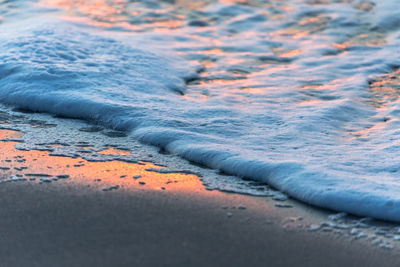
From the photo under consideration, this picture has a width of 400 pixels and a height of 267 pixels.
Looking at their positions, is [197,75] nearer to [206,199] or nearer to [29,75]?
[29,75]

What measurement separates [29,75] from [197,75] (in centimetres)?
131

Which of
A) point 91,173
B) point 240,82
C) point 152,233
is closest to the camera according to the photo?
point 152,233

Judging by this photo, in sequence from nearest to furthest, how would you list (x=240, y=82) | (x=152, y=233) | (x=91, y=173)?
1. (x=152, y=233)
2. (x=91, y=173)
3. (x=240, y=82)

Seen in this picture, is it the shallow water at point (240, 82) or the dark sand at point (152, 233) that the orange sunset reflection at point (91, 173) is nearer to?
the dark sand at point (152, 233)

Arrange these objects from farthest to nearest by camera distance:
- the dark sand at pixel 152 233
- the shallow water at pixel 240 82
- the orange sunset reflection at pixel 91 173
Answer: the shallow water at pixel 240 82
the orange sunset reflection at pixel 91 173
the dark sand at pixel 152 233

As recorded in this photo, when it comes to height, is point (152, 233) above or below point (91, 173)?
below

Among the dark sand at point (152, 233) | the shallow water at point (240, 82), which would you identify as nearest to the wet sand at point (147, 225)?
the dark sand at point (152, 233)

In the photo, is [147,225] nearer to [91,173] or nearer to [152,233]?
[152,233]

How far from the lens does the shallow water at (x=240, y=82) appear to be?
274 centimetres

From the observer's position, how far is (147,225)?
219cm

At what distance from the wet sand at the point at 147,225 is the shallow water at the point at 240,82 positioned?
0.92 feet

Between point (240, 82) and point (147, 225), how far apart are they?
87.8 inches

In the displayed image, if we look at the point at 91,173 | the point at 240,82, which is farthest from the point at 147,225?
the point at 240,82

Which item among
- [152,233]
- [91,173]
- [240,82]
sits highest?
[240,82]
